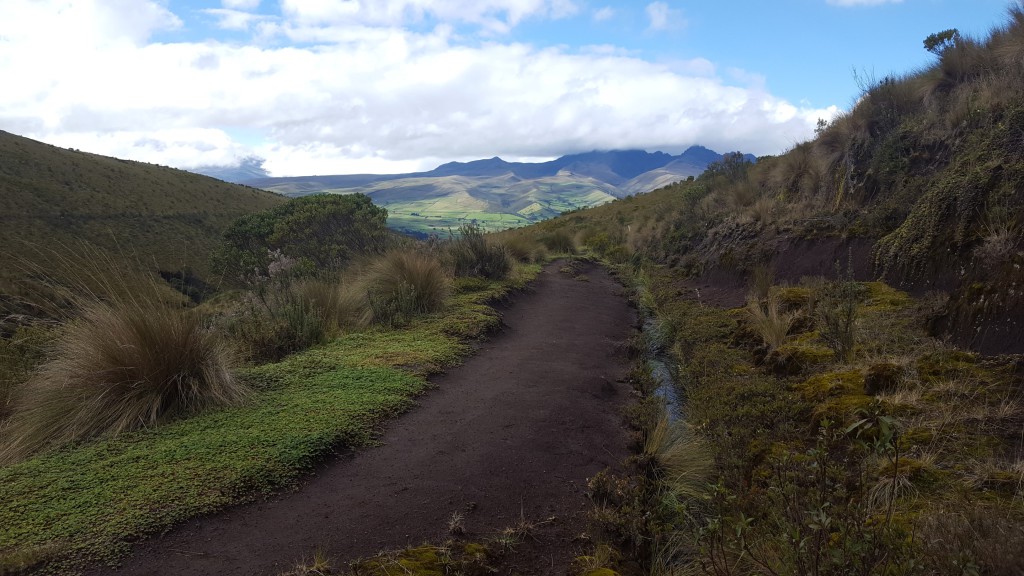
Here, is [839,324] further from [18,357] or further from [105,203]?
[105,203]

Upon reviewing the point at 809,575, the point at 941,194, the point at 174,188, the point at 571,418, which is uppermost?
the point at 174,188

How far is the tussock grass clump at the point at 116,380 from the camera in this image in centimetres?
473

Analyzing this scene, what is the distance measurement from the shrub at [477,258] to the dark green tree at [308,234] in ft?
6.63

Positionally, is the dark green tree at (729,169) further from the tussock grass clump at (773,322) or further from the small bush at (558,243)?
the tussock grass clump at (773,322)

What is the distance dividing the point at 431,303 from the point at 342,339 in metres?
2.50

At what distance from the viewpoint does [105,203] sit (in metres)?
51.6

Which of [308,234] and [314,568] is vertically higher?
[308,234]

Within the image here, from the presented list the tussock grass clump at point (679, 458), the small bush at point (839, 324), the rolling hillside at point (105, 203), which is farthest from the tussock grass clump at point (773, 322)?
the rolling hillside at point (105, 203)

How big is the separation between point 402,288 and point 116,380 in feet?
17.1

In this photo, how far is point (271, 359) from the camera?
7551 mm

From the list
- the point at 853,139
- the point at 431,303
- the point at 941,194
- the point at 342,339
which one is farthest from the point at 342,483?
the point at 853,139

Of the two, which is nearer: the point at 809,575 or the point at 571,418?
the point at 809,575

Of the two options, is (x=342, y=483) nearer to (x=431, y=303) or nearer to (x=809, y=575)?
(x=809, y=575)

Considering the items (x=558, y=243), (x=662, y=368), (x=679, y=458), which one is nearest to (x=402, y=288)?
(x=662, y=368)
